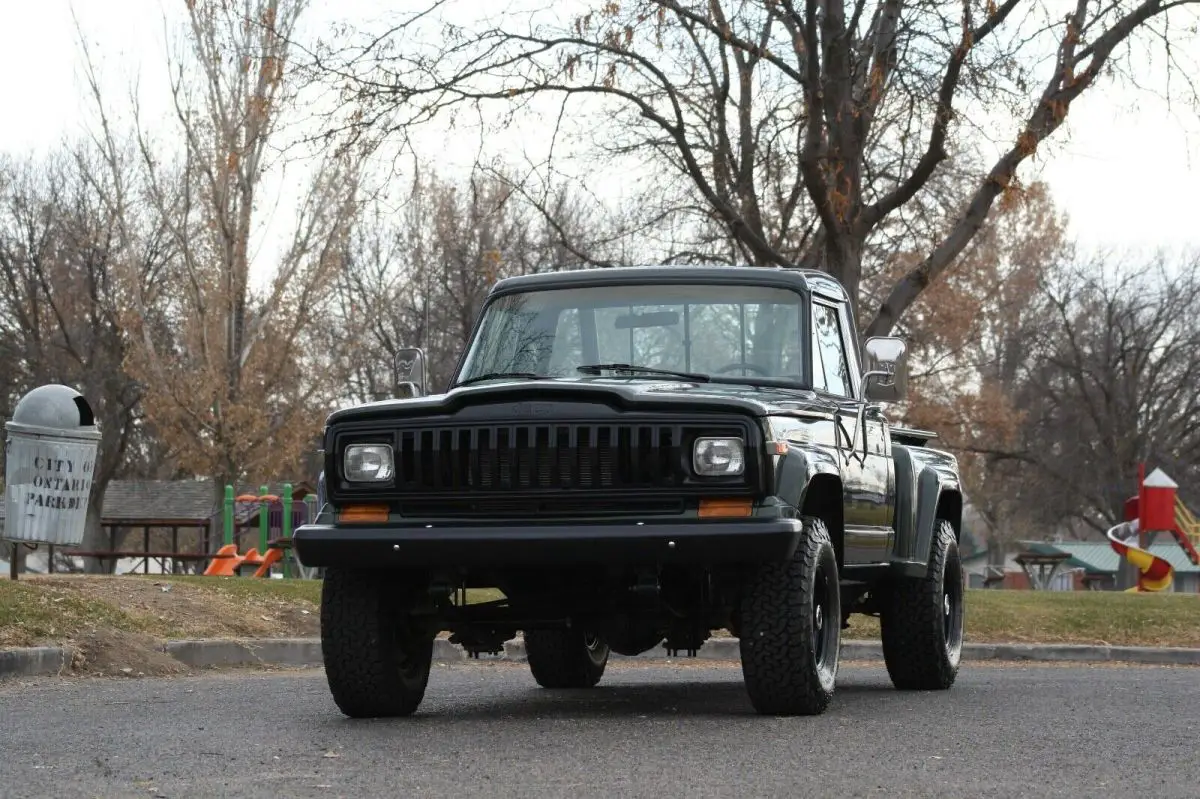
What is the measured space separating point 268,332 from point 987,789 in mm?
35490

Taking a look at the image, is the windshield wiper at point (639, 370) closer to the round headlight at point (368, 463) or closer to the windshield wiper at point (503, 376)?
the windshield wiper at point (503, 376)

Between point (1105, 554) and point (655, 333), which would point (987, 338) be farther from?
point (655, 333)

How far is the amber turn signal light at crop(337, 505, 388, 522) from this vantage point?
781 centimetres

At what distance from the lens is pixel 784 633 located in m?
7.52

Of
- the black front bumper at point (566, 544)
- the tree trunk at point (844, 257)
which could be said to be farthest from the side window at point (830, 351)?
the tree trunk at point (844, 257)

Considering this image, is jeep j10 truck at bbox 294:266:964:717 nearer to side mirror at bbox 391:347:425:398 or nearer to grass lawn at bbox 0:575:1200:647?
side mirror at bbox 391:347:425:398

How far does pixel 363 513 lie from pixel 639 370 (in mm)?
1542

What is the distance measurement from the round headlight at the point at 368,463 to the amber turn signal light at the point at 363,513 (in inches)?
4.7

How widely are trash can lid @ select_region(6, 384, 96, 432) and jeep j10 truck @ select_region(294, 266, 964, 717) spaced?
6512 mm

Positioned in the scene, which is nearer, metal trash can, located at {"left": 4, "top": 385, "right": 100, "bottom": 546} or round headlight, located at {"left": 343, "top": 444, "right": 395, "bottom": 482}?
round headlight, located at {"left": 343, "top": 444, "right": 395, "bottom": 482}

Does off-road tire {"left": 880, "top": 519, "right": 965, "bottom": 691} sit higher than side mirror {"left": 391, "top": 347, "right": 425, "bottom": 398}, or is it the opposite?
side mirror {"left": 391, "top": 347, "right": 425, "bottom": 398}

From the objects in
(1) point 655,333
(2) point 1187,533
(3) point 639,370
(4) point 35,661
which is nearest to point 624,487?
(3) point 639,370

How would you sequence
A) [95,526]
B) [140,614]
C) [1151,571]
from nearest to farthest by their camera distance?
[140,614] < [1151,571] < [95,526]

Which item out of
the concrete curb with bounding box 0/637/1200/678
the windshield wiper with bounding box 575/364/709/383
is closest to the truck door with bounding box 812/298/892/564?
the windshield wiper with bounding box 575/364/709/383
